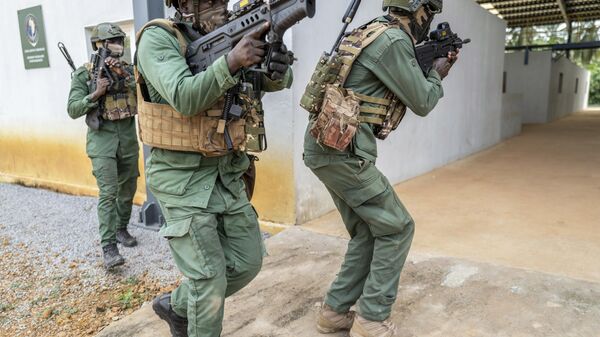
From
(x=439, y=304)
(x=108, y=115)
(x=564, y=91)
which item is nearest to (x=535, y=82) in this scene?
(x=564, y=91)

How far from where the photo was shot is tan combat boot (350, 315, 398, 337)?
2.23 m

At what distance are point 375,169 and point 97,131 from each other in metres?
2.52

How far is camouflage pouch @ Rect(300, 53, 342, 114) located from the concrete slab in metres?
1.22

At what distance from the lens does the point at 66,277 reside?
3.56 meters

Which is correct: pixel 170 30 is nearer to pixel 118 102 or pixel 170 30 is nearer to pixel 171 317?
pixel 171 317

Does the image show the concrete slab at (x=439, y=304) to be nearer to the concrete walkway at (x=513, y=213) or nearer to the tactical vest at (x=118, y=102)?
the concrete walkway at (x=513, y=213)

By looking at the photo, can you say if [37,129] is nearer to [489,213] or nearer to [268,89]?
[268,89]

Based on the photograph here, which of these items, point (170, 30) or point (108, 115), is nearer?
point (170, 30)

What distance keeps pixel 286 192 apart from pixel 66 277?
191 centimetres

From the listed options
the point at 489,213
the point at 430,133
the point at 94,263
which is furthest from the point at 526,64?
the point at 94,263

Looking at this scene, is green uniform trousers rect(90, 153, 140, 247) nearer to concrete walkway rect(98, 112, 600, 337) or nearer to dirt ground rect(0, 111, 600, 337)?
dirt ground rect(0, 111, 600, 337)

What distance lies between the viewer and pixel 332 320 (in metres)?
2.40

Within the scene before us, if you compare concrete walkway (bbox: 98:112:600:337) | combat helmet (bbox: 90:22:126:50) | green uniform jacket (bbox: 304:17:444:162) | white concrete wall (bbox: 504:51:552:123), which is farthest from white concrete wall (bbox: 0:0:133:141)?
white concrete wall (bbox: 504:51:552:123)

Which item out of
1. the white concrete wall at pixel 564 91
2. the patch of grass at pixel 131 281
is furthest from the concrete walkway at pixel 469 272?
the white concrete wall at pixel 564 91
